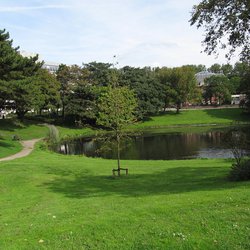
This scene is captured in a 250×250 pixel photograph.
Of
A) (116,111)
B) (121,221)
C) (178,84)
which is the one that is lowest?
(121,221)

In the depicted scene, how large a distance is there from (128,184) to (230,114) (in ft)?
262

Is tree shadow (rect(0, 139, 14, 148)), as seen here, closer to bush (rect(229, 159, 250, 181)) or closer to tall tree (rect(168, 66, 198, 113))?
bush (rect(229, 159, 250, 181))

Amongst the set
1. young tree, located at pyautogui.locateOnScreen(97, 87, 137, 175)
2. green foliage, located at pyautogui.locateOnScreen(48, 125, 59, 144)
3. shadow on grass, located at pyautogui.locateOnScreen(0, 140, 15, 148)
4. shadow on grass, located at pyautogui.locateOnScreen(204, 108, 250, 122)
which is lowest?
green foliage, located at pyautogui.locateOnScreen(48, 125, 59, 144)

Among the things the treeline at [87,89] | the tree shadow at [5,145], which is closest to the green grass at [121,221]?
the tree shadow at [5,145]

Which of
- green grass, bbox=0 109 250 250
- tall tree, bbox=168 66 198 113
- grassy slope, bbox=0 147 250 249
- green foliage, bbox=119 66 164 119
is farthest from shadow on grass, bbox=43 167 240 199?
tall tree, bbox=168 66 198 113

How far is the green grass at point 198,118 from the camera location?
88.5m

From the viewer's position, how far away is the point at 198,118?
307 feet

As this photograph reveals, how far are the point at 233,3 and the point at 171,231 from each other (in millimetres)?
11519

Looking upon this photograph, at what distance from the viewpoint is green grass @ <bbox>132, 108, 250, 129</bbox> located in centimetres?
8846

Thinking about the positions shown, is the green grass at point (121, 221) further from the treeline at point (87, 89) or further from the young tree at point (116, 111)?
the treeline at point (87, 89)

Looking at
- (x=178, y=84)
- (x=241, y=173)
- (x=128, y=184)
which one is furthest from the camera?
(x=178, y=84)

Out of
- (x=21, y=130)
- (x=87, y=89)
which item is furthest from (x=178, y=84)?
(x=21, y=130)

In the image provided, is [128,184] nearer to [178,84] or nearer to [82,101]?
[82,101]

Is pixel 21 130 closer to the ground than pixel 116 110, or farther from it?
closer to the ground
